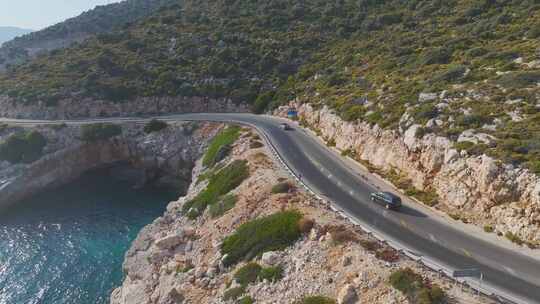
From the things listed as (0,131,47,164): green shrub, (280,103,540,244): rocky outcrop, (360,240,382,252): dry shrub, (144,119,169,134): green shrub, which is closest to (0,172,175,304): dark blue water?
(0,131,47,164): green shrub

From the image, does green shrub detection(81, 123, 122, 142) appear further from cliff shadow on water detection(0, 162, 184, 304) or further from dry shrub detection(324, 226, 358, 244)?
dry shrub detection(324, 226, 358, 244)

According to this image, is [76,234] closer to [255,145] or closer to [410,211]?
[255,145]

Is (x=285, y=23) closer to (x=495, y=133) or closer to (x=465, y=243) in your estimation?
(x=495, y=133)

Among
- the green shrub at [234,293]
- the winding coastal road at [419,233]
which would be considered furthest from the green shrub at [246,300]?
the winding coastal road at [419,233]

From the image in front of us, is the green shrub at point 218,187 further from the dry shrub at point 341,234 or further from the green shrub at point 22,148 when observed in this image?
the green shrub at point 22,148

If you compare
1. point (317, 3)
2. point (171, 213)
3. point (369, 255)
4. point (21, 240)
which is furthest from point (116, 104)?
point (369, 255)

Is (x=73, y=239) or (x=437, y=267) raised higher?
(x=437, y=267)

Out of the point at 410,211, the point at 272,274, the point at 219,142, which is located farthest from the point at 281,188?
the point at 219,142
